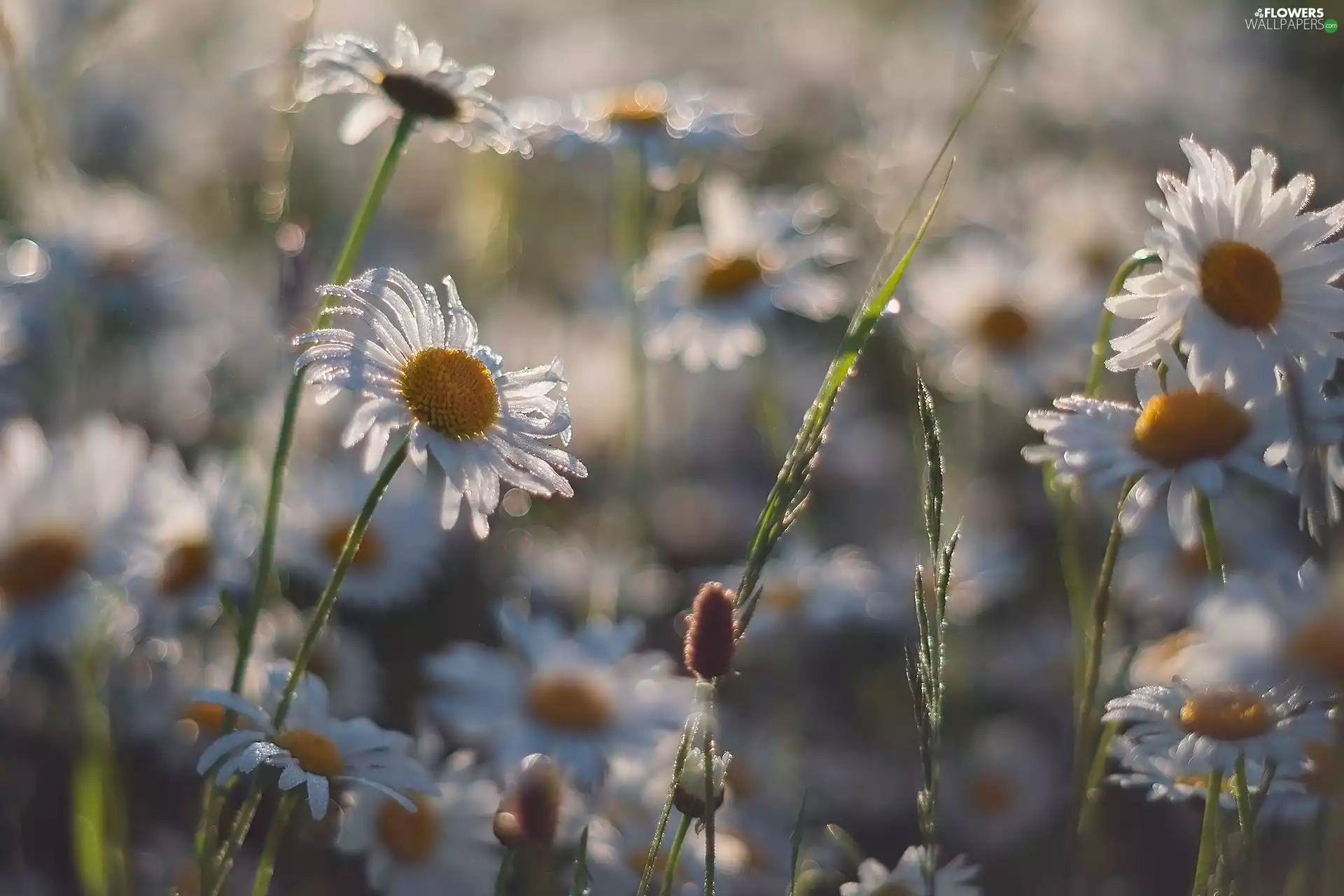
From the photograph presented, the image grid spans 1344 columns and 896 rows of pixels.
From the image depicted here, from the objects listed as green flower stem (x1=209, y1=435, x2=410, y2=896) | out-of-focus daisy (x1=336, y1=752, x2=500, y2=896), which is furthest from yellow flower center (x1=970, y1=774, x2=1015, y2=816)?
green flower stem (x1=209, y1=435, x2=410, y2=896)

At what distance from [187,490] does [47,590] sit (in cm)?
25

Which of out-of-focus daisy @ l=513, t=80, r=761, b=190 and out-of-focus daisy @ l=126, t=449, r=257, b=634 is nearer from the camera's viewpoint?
out-of-focus daisy @ l=126, t=449, r=257, b=634

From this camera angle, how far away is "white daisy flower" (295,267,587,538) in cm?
124

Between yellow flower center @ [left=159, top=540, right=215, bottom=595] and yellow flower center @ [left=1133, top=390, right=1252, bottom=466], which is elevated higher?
yellow flower center @ [left=159, top=540, right=215, bottom=595]

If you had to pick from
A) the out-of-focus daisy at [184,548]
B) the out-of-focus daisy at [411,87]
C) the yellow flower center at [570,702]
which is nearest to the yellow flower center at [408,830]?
the yellow flower center at [570,702]

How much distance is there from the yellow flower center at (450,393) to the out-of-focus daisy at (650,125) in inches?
49.4

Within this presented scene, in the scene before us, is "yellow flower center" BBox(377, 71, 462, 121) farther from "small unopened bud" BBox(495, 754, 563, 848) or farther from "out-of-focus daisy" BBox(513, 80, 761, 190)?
"small unopened bud" BBox(495, 754, 563, 848)

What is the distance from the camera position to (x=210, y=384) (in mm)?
3455

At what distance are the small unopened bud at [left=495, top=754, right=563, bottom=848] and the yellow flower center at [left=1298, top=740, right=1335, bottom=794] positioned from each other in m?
0.71

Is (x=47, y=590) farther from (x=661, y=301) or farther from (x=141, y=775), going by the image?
(x=661, y=301)

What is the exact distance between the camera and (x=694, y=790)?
112cm

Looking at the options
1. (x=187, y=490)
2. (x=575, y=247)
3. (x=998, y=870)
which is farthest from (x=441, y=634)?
(x=575, y=247)

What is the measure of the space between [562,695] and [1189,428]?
1.02 meters

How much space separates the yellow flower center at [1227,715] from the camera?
4.09ft
